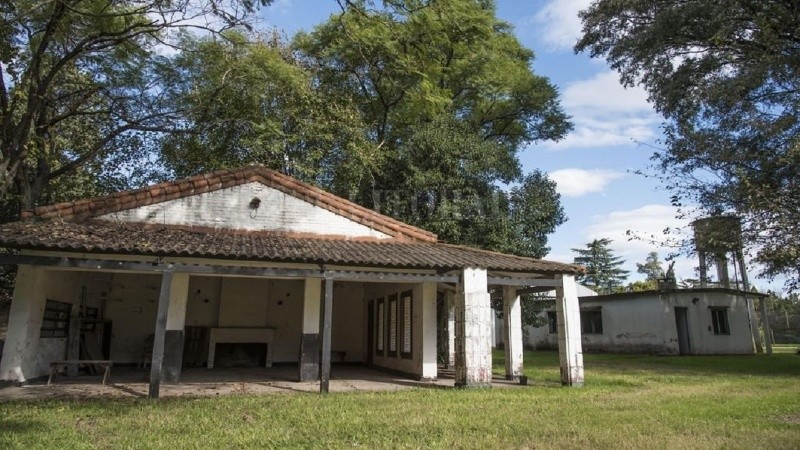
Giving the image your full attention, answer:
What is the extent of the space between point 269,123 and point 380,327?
7333 mm

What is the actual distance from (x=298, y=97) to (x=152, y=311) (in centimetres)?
801

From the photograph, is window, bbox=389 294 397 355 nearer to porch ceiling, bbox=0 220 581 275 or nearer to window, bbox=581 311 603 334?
porch ceiling, bbox=0 220 581 275

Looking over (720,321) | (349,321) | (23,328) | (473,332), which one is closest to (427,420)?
(473,332)

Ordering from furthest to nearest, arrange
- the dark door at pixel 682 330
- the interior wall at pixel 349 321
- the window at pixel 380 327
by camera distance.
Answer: the dark door at pixel 682 330 → the interior wall at pixel 349 321 → the window at pixel 380 327

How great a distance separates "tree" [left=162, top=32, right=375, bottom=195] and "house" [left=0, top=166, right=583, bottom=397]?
14.0ft

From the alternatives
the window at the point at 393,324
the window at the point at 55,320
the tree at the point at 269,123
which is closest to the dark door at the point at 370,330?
the window at the point at 393,324

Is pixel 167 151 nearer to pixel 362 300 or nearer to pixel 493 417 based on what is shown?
pixel 362 300

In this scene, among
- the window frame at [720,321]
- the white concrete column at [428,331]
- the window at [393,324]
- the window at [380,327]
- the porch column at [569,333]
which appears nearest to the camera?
the porch column at [569,333]

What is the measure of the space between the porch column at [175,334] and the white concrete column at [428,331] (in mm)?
5148

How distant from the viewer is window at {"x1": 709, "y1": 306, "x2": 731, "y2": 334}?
75.4 feet

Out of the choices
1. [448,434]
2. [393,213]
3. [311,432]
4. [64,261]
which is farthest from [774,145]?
[64,261]

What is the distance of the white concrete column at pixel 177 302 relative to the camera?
34.3 feet

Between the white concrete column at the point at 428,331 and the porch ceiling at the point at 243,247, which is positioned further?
the white concrete column at the point at 428,331

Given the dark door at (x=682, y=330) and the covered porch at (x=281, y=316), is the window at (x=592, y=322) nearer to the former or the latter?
the dark door at (x=682, y=330)
